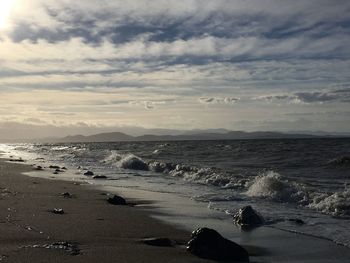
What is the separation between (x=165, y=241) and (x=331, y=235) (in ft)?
12.7

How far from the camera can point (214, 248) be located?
25.7 ft

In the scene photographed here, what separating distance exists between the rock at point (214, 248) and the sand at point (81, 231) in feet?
0.61

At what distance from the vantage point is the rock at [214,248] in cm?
776

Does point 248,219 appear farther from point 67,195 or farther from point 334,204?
point 67,195

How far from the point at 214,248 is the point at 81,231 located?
3.03 meters

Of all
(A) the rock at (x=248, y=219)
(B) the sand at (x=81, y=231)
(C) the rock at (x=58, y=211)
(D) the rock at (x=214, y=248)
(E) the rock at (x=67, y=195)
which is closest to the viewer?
(B) the sand at (x=81, y=231)

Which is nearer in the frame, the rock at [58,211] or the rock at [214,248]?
the rock at [214,248]

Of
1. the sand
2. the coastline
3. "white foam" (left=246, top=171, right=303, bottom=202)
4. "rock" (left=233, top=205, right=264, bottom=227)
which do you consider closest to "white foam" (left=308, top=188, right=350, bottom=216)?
"white foam" (left=246, top=171, right=303, bottom=202)

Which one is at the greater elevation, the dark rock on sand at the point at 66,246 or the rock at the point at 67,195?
the dark rock on sand at the point at 66,246

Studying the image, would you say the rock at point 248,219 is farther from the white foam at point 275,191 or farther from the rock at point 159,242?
the white foam at point 275,191

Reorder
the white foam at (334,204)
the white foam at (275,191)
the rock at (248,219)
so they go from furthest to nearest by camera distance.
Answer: the white foam at (275,191), the white foam at (334,204), the rock at (248,219)

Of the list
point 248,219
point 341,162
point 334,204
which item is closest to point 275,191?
point 334,204

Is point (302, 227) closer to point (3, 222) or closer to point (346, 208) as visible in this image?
point (346, 208)

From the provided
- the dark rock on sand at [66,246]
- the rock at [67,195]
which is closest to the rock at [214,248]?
the dark rock on sand at [66,246]
